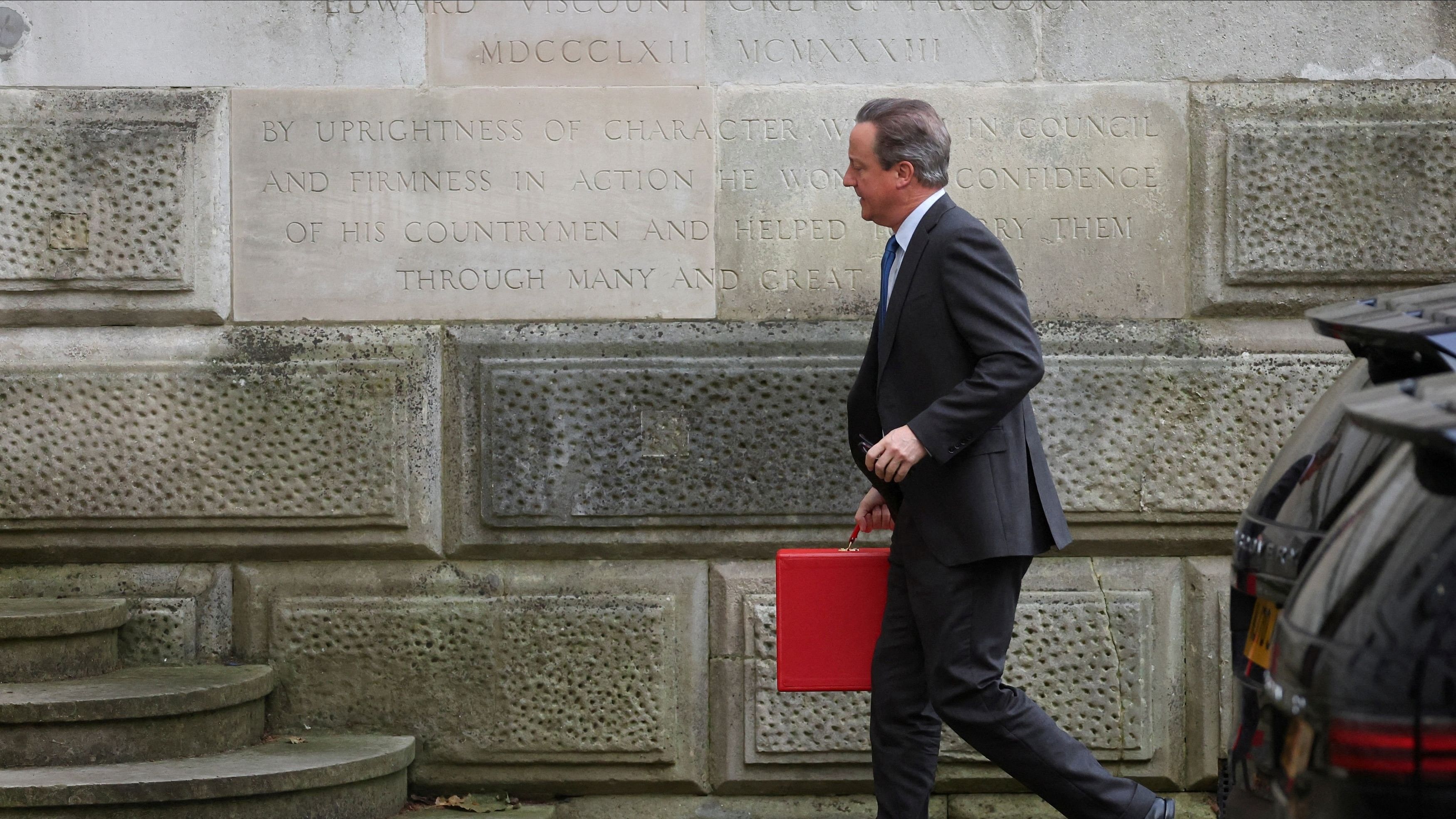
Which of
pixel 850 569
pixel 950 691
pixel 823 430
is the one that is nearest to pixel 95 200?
pixel 823 430

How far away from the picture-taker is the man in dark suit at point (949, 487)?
10.5 ft

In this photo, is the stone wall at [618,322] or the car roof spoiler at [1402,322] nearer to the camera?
the car roof spoiler at [1402,322]

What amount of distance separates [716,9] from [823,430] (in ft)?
4.50

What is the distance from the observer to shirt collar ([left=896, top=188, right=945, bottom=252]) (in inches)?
135

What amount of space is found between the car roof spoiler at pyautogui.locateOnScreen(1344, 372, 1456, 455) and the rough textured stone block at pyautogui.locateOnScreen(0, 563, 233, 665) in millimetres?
3566

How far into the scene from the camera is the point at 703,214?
4566 millimetres

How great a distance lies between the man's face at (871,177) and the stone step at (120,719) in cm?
232

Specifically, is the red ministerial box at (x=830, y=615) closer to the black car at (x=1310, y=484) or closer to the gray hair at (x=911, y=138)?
the gray hair at (x=911, y=138)

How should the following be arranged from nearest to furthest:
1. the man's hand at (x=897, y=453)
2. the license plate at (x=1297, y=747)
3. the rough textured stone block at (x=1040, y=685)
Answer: the license plate at (x=1297, y=747) → the man's hand at (x=897, y=453) → the rough textured stone block at (x=1040, y=685)

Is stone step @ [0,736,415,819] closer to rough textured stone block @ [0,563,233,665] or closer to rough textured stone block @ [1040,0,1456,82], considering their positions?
rough textured stone block @ [0,563,233,665]

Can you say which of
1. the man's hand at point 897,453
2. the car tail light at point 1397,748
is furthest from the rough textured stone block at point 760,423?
the car tail light at point 1397,748

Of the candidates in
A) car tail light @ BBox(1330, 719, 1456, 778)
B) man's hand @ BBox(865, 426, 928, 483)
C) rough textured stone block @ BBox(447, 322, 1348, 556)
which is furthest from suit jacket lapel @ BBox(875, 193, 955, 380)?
car tail light @ BBox(1330, 719, 1456, 778)

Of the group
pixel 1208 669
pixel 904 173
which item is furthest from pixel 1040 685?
pixel 904 173

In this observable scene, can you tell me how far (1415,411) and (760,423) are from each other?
2.72 metres
